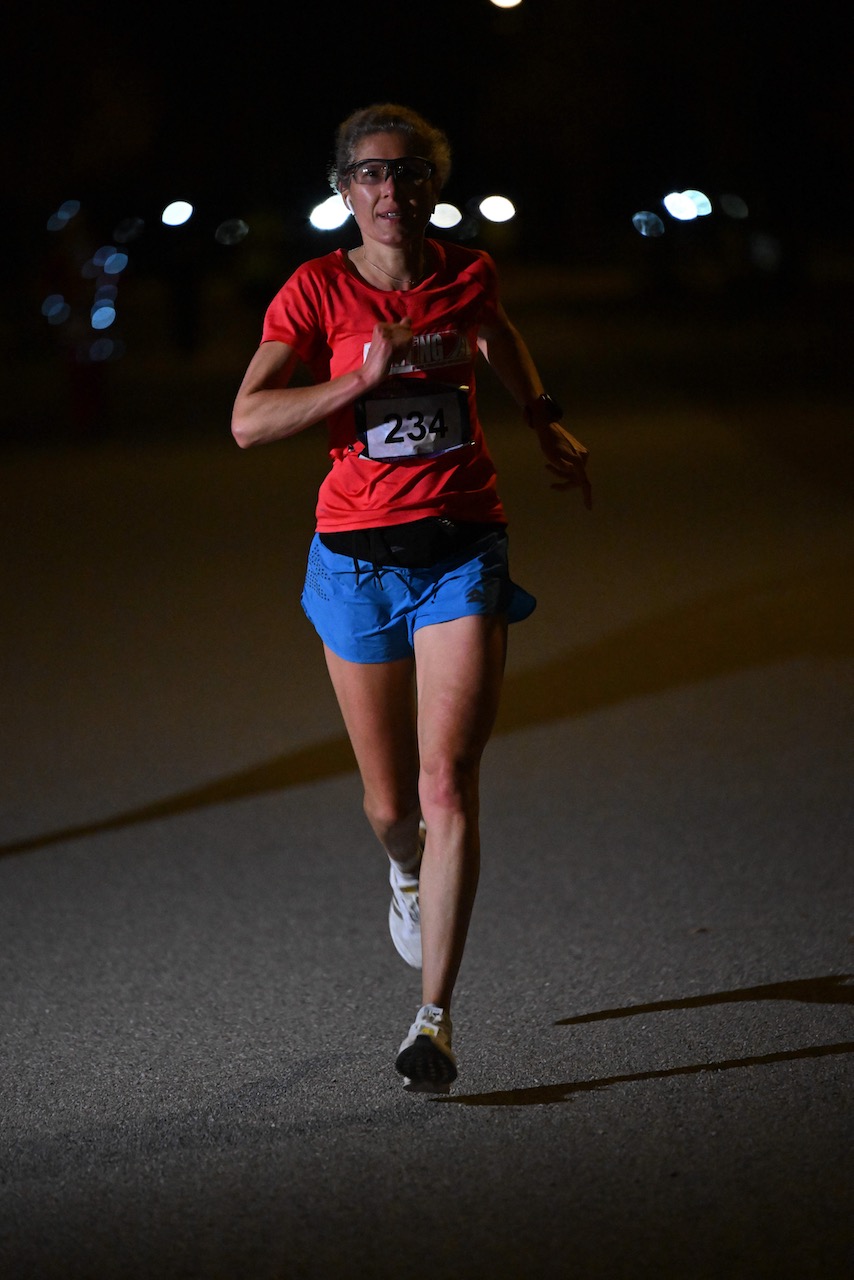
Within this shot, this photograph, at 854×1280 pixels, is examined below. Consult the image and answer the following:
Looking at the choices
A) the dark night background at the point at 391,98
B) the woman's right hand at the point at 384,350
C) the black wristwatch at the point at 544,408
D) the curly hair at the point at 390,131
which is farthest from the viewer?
the dark night background at the point at 391,98

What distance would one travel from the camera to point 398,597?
4.41 m

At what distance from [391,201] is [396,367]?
0.42 meters

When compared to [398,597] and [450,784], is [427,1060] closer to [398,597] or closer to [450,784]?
[450,784]

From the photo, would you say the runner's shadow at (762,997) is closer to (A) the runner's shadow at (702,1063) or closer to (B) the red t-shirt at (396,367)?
(A) the runner's shadow at (702,1063)

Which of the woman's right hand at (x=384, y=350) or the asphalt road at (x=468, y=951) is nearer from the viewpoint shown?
the asphalt road at (x=468, y=951)

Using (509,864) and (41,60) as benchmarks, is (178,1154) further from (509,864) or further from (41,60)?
(41,60)

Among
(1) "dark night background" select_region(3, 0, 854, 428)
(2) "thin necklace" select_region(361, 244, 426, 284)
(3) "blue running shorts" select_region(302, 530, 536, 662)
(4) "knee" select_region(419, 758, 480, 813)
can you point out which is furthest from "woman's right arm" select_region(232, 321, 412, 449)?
(1) "dark night background" select_region(3, 0, 854, 428)

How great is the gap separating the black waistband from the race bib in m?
0.17

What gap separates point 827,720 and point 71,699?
3.53m

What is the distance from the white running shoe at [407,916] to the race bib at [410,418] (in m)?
1.09

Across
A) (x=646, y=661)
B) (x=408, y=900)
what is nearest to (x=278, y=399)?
(x=408, y=900)

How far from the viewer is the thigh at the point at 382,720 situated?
4531mm

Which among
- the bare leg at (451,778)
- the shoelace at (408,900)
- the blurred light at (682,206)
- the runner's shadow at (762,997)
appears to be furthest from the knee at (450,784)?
the blurred light at (682,206)

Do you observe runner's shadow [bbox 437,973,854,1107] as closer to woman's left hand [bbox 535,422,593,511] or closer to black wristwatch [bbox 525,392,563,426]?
woman's left hand [bbox 535,422,593,511]
